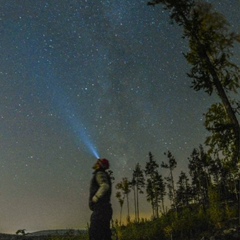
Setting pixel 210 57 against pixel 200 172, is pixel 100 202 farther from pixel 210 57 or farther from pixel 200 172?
pixel 200 172

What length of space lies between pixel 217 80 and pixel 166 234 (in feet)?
26.9

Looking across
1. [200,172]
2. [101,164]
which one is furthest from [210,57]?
[200,172]

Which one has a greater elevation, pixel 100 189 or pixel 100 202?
pixel 100 189

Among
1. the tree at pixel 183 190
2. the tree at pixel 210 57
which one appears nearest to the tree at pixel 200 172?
the tree at pixel 183 190

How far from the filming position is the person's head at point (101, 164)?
632cm

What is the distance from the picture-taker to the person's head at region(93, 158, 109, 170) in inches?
249

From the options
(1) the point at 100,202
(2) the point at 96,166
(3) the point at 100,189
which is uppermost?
(2) the point at 96,166

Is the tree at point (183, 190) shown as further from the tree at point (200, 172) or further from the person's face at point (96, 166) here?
the person's face at point (96, 166)

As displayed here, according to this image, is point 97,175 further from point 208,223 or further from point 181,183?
point 181,183

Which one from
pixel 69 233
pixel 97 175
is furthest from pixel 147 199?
pixel 97 175

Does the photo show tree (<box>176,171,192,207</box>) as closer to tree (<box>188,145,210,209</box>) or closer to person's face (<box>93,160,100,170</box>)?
tree (<box>188,145,210,209</box>)

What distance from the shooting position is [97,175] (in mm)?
6223

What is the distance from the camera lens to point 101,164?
249 inches

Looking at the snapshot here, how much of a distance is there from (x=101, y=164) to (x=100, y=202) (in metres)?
0.74
